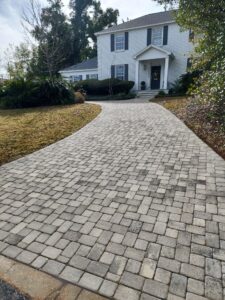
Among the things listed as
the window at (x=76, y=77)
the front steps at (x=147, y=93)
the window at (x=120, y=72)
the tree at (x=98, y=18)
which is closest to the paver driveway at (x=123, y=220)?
the front steps at (x=147, y=93)

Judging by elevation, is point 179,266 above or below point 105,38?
below

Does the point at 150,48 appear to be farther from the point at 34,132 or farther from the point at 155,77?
the point at 34,132

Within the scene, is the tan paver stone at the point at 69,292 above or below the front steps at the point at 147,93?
below

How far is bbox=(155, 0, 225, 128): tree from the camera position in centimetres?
601

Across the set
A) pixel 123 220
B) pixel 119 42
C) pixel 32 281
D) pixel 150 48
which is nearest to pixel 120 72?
pixel 119 42

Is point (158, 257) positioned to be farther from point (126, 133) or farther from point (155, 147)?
point (126, 133)

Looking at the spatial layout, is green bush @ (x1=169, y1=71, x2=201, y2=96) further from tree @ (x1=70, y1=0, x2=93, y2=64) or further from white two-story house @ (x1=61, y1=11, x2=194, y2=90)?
tree @ (x1=70, y1=0, x2=93, y2=64)

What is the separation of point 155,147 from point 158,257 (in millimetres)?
3698

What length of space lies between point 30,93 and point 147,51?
435 inches

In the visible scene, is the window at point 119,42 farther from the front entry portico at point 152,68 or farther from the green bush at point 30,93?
the green bush at point 30,93

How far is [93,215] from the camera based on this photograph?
2.85m

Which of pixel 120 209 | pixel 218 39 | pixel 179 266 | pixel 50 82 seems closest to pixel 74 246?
pixel 120 209

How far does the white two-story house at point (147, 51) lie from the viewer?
1909 centimetres

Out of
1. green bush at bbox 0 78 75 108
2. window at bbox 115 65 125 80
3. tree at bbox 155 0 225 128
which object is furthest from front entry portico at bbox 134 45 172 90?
tree at bbox 155 0 225 128
